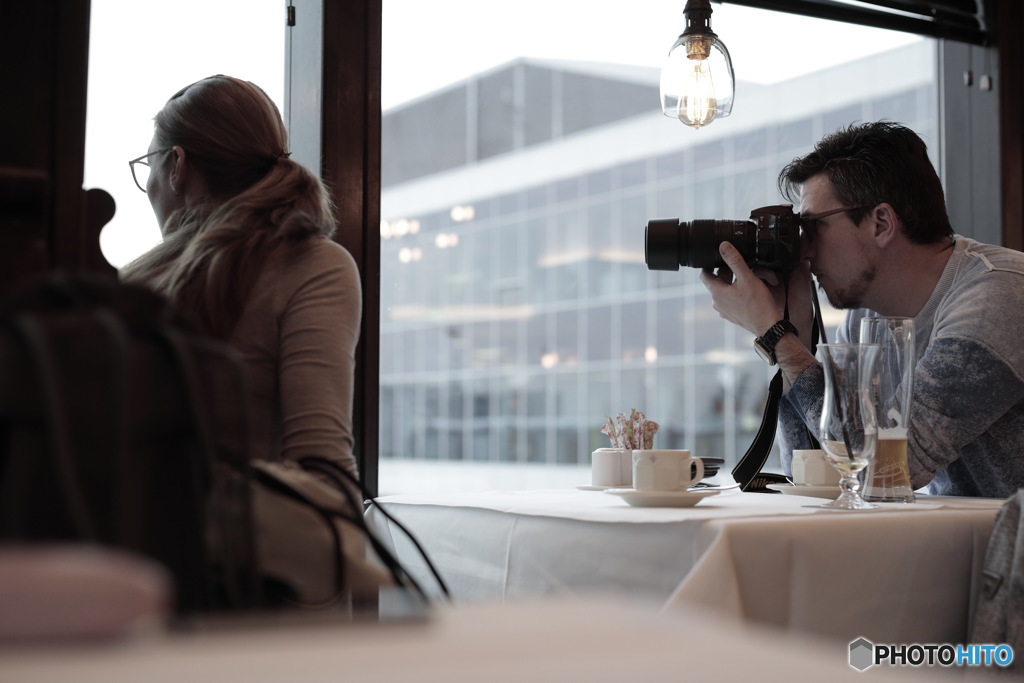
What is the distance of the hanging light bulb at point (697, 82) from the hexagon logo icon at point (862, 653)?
1.11 meters

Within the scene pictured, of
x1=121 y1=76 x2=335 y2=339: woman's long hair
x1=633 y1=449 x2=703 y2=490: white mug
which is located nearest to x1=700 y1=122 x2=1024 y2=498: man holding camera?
x1=633 y1=449 x2=703 y2=490: white mug

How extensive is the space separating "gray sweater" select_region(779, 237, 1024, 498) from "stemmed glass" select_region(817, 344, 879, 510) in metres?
0.26

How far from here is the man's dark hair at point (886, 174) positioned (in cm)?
172

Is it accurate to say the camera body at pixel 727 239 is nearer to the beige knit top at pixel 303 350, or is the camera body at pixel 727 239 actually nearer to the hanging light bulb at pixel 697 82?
the hanging light bulb at pixel 697 82

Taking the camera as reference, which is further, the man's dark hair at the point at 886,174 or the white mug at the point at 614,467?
the man's dark hair at the point at 886,174

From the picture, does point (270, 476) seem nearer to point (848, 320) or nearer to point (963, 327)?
point (963, 327)

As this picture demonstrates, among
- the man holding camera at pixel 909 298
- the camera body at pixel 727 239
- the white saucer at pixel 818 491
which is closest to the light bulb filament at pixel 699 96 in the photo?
the man holding camera at pixel 909 298

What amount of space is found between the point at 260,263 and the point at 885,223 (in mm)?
1131

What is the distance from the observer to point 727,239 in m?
1.60

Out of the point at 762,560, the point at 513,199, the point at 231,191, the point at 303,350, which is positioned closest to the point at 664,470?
the point at 762,560

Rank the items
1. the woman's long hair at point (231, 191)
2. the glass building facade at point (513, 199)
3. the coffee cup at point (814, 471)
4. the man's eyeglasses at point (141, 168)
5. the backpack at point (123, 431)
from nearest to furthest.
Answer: the backpack at point (123, 431) < the woman's long hair at point (231, 191) < the man's eyeglasses at point (141, 168) < the coffee cup at point (814, 471) < the glass building facade at point (513, 199)

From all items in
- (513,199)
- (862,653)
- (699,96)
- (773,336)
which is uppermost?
(513,199)

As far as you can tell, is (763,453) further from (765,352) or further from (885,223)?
(885,223)

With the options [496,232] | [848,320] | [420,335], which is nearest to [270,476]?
[848,320]
